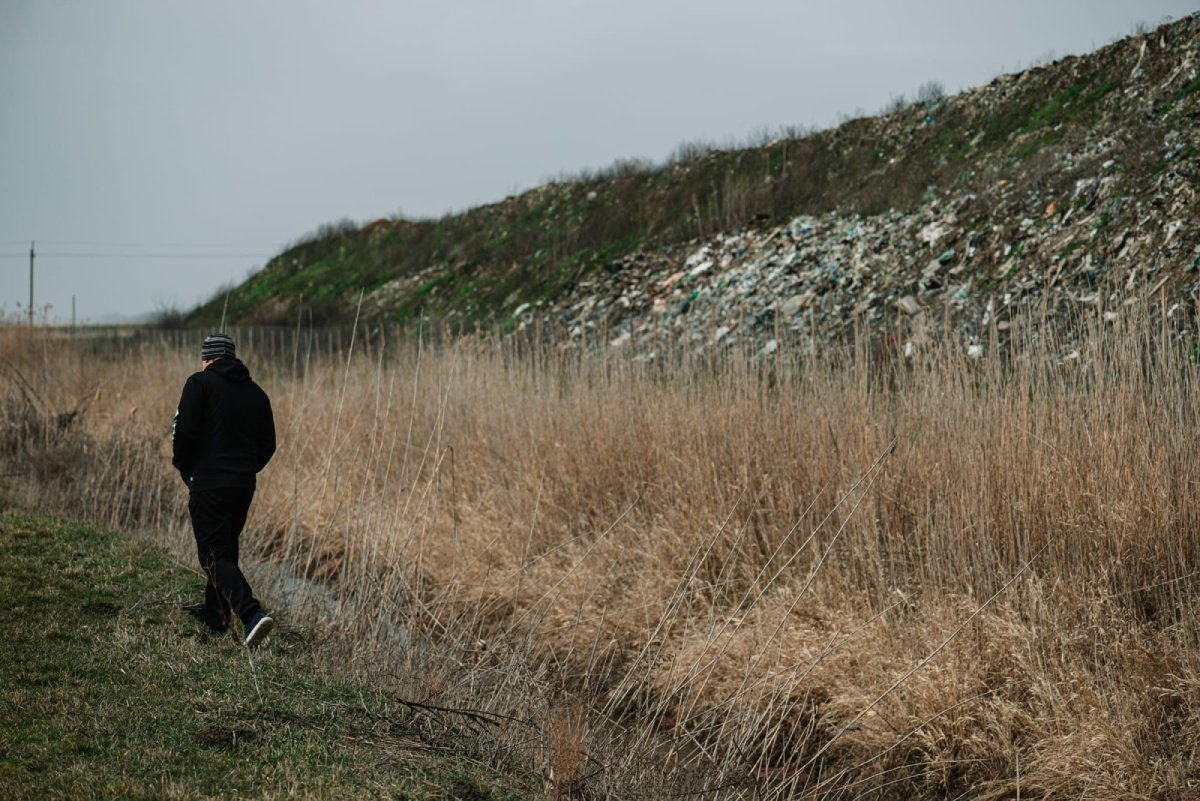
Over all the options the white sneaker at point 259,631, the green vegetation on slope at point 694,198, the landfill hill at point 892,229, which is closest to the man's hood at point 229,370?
the landfill hill at point 892,229

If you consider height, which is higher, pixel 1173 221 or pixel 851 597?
pixel 1173 221

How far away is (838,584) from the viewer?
5.97 metres

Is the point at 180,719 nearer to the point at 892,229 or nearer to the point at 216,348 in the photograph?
the point at 216,348

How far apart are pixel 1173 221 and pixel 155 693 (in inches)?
390

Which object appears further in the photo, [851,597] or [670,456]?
[670,456]

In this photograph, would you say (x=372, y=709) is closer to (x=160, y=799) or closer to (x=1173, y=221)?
(x=160, y=799)

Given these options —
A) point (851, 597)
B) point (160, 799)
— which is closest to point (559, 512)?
point (851, 597)

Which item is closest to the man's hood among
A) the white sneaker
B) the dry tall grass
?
the dry tall grass

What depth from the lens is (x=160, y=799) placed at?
3.25 meters

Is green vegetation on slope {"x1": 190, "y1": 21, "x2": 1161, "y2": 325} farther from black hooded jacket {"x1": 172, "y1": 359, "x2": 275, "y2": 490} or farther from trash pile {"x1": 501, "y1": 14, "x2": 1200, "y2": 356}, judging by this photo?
black hooded jacket {"x1": 172, "y1": 359, "x2": 275, "y2": 490}

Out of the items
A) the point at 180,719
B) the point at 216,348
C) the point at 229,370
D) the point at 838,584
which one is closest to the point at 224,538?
the point at 229,370

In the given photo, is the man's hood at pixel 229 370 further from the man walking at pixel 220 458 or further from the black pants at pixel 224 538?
the black pants at pixel 224 538

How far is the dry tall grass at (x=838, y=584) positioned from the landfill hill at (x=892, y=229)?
0.57 metres

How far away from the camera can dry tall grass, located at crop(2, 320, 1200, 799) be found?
14.7ft
